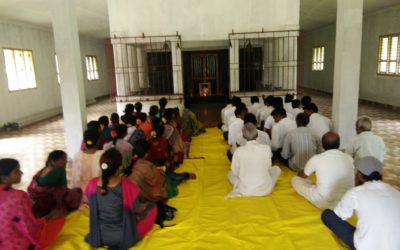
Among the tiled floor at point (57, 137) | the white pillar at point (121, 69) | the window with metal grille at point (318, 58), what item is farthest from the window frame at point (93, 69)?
the window with metal grille at point (318, 58)

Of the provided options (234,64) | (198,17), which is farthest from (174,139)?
(198,17)

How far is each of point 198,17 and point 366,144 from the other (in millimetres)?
5575

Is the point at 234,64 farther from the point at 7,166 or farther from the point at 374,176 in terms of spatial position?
the point at 7,166

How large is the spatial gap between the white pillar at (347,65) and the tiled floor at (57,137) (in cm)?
95

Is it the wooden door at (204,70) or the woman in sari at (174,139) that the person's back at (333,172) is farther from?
the wooden door at (204,70)

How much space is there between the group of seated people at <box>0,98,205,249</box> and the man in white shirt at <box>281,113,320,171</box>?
58.9 inches

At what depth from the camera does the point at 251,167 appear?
12.5 ft

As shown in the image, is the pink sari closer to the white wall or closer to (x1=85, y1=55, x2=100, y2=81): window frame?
the white wall

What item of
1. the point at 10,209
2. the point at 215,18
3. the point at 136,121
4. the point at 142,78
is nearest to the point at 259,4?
the point at 215,18

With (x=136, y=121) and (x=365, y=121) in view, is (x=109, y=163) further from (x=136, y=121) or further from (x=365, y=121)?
(x=365, y=121)

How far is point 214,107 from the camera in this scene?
34.6ft

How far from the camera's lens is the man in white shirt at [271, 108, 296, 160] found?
505 cm

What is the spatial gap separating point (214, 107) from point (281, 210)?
707 centimetres

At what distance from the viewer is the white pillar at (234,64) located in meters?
8.20
